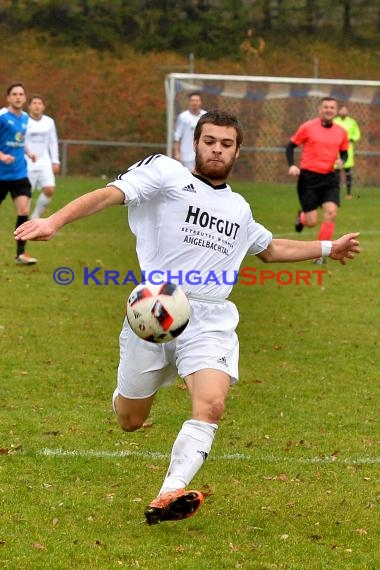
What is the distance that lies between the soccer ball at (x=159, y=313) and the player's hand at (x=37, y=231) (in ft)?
1.89

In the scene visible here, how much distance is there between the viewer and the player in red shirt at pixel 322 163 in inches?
576

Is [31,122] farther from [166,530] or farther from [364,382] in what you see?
[166,530]

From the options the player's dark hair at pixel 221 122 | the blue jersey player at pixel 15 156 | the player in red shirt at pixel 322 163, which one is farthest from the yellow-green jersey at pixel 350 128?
the player's dark hair at pixel 221 122

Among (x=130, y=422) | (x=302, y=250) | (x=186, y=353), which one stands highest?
(x=302, y=250)

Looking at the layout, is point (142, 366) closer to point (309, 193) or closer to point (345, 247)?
point (345, 247)

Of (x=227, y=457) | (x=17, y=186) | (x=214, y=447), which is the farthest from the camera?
(x=17, y=186)

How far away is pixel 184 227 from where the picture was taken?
5.38 metres

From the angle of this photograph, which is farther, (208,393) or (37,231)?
(208,393)

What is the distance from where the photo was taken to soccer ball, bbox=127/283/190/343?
16.3 feet

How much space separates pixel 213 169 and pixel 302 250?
2.86ft

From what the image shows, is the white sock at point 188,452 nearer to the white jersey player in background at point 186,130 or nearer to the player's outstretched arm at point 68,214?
the player's outstretched arm at point 68,214

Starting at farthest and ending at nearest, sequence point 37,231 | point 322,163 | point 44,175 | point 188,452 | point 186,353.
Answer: point 44,175, point 322,163, point 186,353, point 188,452, point 37,231

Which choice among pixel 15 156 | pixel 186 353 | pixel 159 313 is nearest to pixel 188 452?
pixel 186 353

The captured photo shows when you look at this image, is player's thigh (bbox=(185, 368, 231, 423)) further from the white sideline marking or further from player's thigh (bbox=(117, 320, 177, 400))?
the white sideline marking
